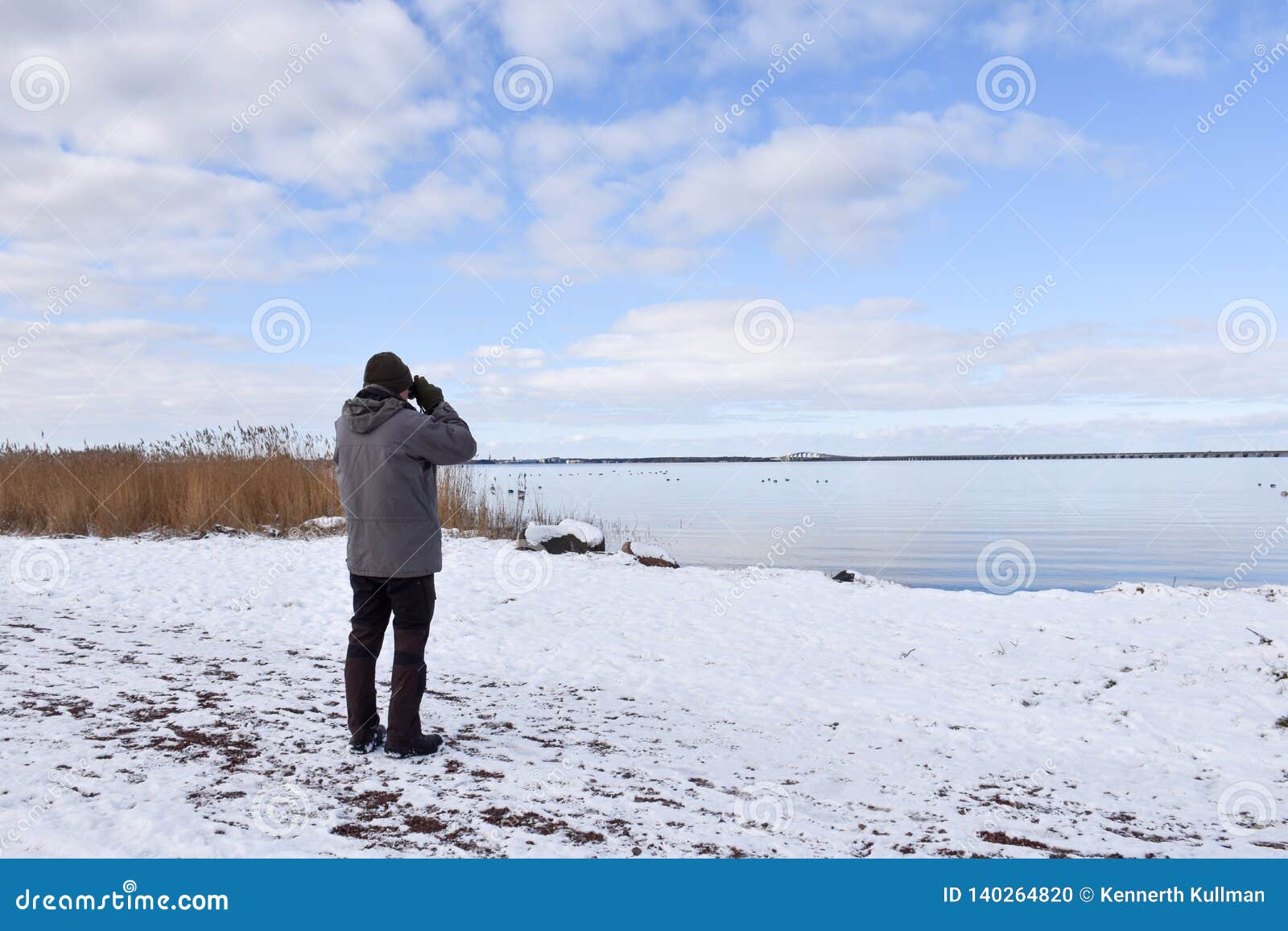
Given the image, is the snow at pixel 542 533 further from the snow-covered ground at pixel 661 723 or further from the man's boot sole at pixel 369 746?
the man's boot sole at pixel 369 746

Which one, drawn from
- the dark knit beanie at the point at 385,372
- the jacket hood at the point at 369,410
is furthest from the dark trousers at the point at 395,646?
the dark knit beanie at the point at 385,372

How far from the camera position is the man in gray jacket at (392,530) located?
184 inches

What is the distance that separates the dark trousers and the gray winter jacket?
108 millimetres

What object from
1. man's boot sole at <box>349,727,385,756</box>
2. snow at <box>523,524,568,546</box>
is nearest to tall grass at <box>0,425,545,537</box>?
snow at <box>523,524,568,546</box>

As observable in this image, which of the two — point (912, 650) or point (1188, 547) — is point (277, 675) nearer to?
point (912, 650)

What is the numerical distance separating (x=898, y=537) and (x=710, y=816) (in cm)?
1949

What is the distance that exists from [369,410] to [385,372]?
253 mm

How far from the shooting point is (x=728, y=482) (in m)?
53.8

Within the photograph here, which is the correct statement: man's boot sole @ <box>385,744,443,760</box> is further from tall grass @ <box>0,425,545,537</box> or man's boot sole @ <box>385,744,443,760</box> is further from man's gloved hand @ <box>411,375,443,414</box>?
tall grass @ <box>0,425,545,537</box>

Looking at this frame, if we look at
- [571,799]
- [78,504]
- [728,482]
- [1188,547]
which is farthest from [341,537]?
[728,482]

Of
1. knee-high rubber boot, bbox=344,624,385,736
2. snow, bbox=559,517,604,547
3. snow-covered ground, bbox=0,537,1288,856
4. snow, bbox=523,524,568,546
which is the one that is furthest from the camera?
snow, bbox=559,517,604,547

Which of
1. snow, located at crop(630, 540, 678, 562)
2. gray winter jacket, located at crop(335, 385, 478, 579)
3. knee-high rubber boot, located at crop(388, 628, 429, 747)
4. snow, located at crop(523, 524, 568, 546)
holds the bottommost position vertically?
knee-high rubber boot, located at crop(388, 628, 429, 747)

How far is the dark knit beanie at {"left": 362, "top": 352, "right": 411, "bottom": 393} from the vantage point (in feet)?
15.9

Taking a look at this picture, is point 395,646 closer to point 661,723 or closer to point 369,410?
point 369,410
